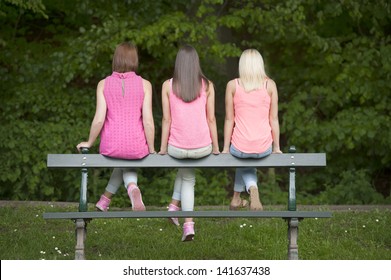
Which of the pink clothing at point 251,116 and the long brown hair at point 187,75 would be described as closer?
the long brown hair at point 187,75

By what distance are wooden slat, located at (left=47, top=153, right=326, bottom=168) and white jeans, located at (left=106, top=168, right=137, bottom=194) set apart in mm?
452

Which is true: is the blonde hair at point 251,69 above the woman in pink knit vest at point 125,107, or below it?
above

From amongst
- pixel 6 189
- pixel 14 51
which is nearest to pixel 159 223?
pixel 6 189

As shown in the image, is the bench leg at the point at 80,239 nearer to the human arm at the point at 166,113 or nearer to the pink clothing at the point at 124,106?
the pink clothing at the point at 124,106

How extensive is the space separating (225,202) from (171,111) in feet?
16.3

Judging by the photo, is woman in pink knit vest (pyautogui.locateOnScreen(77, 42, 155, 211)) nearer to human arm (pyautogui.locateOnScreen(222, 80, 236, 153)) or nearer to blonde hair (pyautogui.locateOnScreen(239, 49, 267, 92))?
human arm (pyautogui.locateOnScreen(222, 80, 236, 153))

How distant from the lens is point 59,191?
1375 cm

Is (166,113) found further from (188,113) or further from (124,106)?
(124,106)

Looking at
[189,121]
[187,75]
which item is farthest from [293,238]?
[187,75]

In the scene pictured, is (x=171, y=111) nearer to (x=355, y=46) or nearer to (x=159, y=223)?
(x=159, y=223)

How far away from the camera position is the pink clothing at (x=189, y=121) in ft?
27.1

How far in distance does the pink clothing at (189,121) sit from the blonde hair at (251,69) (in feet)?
1.10

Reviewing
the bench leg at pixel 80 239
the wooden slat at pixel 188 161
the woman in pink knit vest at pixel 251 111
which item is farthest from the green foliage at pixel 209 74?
the bench leg at pixel 80 239

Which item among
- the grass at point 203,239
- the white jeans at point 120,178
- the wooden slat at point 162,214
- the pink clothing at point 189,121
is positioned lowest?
the grass at point 203,239
